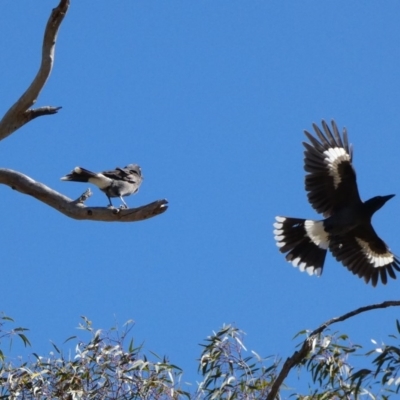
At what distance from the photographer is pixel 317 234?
718 centimetres

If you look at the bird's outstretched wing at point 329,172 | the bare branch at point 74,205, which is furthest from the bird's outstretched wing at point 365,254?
the bare branch at point 74,205

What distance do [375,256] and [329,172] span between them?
0.90 metres

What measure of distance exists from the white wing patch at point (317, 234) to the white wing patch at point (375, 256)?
1.09ft

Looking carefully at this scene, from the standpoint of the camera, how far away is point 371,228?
285 inches

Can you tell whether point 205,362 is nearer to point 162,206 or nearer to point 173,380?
point 173,380

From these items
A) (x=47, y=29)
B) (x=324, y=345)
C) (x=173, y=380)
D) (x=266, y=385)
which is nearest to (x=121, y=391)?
(x=173, y=380)

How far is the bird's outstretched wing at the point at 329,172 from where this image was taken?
6.96 meters

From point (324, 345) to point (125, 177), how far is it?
212 centimetres

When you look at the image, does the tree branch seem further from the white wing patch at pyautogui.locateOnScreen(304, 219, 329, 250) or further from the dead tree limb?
the white wing patch at pyautogui.locateOnScreen(304, 219, 329, 250)

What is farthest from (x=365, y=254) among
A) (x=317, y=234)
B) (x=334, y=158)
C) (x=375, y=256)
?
(x=334, y=158)

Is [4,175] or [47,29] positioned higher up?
[47,29]

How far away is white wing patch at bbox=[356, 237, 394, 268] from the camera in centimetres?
729

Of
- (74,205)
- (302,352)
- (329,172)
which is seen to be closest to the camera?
(302,352)

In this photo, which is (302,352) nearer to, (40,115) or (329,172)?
(40,115)
